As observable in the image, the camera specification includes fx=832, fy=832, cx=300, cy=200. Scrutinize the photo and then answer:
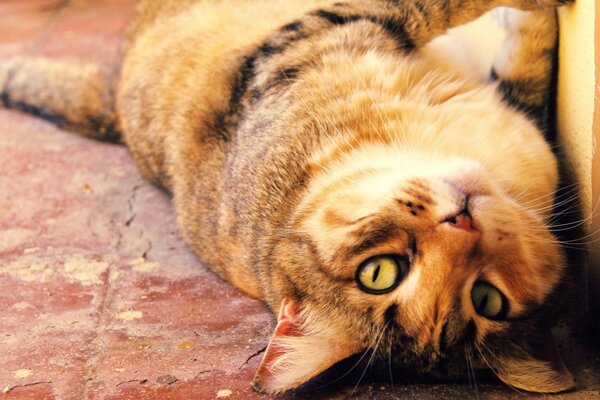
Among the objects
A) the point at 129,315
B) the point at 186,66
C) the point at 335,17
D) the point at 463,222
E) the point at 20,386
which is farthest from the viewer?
the point at 186,66

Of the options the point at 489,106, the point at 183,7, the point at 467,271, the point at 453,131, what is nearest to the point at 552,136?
the point at 489,106

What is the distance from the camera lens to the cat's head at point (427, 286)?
93.0 inches

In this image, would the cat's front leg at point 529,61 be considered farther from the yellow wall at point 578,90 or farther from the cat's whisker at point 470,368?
the cat's whisker at point 470,368

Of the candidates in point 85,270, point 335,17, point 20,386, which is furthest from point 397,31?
point 20,386

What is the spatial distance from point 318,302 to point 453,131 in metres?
0.80

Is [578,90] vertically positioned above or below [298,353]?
above

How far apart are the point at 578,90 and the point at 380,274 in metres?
0.98

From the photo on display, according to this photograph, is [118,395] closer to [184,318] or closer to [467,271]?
[184,318]

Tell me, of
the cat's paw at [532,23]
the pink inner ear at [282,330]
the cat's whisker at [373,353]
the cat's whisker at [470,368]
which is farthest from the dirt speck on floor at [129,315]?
the cat's paw at [532,23]

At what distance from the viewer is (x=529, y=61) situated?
3105 millimetres

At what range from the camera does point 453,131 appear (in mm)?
2889

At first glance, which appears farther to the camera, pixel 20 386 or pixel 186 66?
pixel 186 66

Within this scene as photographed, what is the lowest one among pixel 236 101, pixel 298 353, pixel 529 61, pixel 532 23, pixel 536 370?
pixel 298 353

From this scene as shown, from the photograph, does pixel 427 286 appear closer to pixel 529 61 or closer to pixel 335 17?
pixel 529 61
